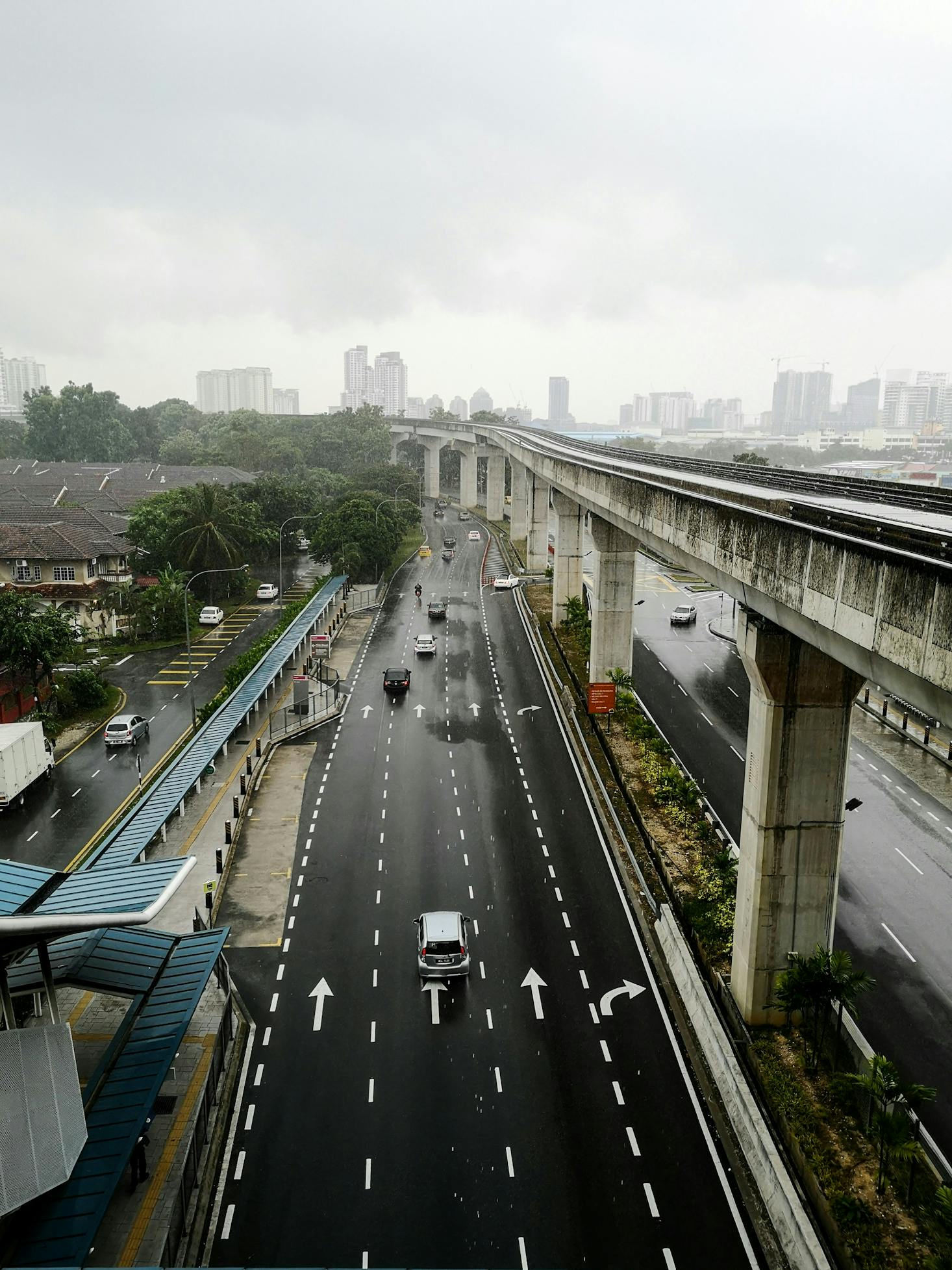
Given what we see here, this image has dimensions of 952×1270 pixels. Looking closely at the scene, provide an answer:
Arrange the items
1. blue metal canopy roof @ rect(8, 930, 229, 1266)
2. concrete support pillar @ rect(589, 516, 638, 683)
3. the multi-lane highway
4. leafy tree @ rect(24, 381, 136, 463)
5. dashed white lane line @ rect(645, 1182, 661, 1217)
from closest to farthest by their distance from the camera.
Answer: blue metal canopy roof @ rect(8, 930, 229, 1266) → the multi-lane highway → dashed white lane line @ rect(645, 1182, 661, 1217) → concrete support pillar @ rect(589, 516, 638, 683) → leafy tree @ rect(24, 381, 136, 463)

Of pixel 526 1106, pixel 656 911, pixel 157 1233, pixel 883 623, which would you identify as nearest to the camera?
pixel 883 623

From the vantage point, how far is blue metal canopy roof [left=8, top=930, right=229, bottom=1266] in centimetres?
1519

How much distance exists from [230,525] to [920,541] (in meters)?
67.0

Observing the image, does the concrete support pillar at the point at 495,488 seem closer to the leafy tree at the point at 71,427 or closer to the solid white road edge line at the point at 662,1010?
the leafy tree at the point at 71,427

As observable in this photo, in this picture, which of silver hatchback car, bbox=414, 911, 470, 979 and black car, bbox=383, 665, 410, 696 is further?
black car, bbox=383, 665, 410, 696

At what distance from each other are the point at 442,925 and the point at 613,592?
2522 cm

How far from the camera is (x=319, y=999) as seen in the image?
953 inches

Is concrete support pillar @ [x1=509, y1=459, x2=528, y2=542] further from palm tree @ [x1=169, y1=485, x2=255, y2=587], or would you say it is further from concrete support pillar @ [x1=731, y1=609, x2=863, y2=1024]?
concrete support pillar @ [x1=731, y1=609, x2=863, y2=1024]

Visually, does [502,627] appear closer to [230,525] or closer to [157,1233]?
[230,525]

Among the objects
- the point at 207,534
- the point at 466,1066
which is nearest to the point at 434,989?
the point at 466,1066

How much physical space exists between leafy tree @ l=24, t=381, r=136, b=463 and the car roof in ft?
507

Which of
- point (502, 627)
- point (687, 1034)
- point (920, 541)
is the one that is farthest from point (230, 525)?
point (920, 541)

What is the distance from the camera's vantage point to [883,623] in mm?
14836

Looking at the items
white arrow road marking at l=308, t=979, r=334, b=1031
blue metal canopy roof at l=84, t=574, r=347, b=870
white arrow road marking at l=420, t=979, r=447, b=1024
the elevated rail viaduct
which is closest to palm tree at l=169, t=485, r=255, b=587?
blue metal canopy roof at l=84, t=574, r=347, b=870
